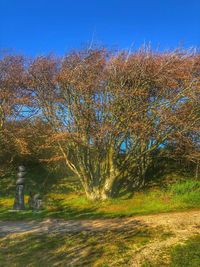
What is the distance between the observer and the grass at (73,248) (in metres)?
5.96

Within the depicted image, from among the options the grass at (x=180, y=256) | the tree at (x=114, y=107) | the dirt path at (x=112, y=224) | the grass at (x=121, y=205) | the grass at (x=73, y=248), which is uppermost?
the tree at (x=114, y=107)

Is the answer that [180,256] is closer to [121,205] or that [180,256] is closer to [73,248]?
[73,248]

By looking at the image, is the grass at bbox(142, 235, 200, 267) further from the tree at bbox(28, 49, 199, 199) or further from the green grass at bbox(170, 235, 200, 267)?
the tree at bbox(28, 49, 199, 199)

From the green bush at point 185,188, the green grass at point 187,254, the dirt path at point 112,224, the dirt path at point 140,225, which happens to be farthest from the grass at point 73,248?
the green bush at point 185,188

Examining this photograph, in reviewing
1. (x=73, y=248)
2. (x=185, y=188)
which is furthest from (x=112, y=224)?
(x=185, y=188)

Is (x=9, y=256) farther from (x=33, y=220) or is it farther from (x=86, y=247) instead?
(x=33, y=220)

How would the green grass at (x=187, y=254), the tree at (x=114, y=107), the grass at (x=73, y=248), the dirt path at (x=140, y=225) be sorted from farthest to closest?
the tree at (x=114, y=107) < the dirt path at (x=140, y=225) < the grass at (x=73, y=248) < the green grass at (x=187, y=254)

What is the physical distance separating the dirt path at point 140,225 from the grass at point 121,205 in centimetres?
67

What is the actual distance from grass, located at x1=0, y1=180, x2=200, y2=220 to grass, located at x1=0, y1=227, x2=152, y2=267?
7.48 ft

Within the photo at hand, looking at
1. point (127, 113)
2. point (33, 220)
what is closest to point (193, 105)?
point (127, 113)

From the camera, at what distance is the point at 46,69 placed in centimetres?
1356

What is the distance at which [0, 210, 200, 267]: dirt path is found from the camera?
22.1 ft

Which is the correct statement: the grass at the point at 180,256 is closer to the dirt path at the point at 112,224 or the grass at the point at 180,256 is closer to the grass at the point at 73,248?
the grass at the point at 73,248

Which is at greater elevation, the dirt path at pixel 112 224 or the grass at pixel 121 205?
the grass at pixel 121 205
